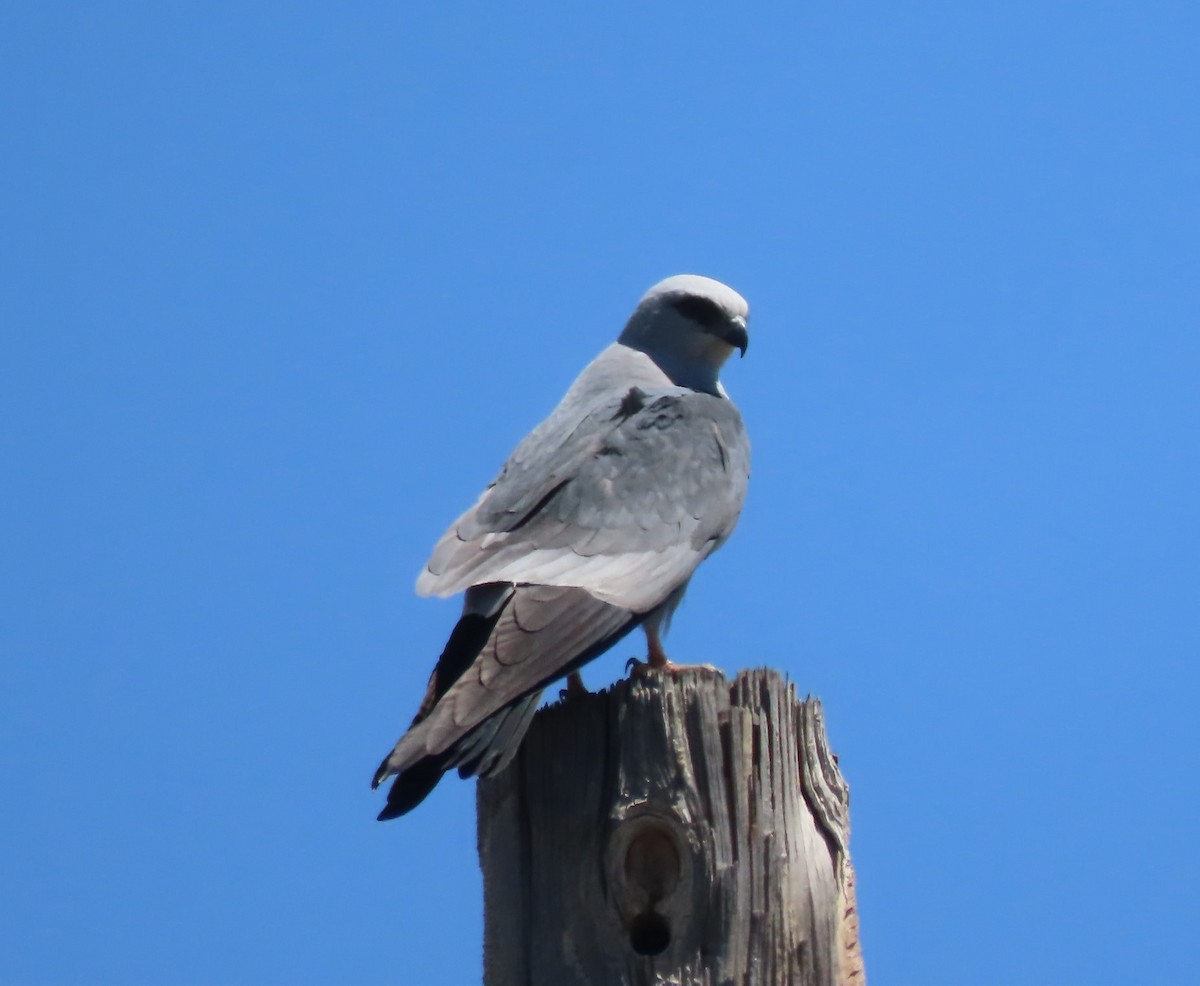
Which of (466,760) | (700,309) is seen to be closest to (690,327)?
(700,309)

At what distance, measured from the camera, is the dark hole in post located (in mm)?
3461

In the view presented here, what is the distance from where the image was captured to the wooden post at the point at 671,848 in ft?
11.2

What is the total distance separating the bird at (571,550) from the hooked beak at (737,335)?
34 centimetres

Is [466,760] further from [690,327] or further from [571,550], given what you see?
[690,327]

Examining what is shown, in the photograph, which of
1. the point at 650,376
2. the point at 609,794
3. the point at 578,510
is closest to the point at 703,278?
the point at 650,376

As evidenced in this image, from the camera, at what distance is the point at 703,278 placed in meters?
6.52

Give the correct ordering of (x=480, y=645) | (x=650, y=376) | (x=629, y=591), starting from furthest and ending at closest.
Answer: (x=650, y=376) → (x=629, y=591) → (x=480, y=645)

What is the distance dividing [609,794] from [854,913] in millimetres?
706

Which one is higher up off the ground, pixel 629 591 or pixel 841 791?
pixel 629 591

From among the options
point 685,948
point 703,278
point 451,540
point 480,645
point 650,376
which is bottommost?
point 685,948

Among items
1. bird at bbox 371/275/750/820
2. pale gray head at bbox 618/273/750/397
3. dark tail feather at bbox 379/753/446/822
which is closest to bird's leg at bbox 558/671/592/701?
bird at bbox 371/275/750/820

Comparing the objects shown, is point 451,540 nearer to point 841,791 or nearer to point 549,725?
point 549,725

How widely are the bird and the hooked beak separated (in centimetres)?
34

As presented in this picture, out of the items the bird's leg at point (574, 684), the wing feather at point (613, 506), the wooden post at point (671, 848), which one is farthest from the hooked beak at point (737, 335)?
the wooden post at point (671, 848)
